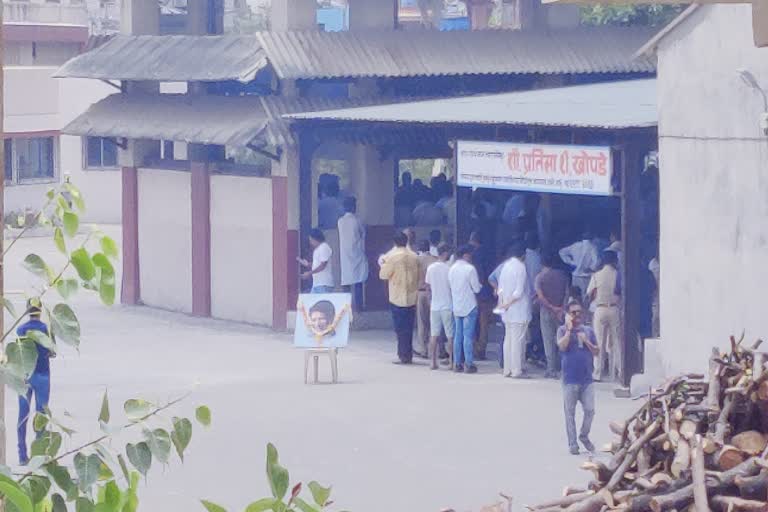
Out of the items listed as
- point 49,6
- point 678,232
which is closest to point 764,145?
point 678,232

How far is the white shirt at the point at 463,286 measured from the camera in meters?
19.0

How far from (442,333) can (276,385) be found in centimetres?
250

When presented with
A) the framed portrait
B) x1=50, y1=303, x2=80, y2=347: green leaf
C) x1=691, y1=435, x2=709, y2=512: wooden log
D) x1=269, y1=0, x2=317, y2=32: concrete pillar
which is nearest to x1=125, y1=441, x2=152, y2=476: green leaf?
x1=50, y1=303, x2=80, y2=347: green leaf

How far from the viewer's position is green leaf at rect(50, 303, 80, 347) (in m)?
4.14

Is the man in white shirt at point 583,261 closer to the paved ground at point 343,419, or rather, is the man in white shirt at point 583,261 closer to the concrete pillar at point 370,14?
the paved ground at point 343,419

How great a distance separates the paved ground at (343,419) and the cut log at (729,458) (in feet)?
13.3

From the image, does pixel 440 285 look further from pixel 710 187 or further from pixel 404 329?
pixel 710 187

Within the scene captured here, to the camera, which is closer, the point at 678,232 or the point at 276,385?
the point at 678,232

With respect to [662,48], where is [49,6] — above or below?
above

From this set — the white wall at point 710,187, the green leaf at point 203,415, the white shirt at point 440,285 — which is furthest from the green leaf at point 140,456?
the white shirt at point 440,285

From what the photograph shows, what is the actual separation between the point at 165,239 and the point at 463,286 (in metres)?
8.24

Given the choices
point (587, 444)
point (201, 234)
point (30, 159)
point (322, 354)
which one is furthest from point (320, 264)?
→ point (30, 159)

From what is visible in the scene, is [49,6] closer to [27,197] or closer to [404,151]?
[27,197]

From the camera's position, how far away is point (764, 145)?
585 inches
